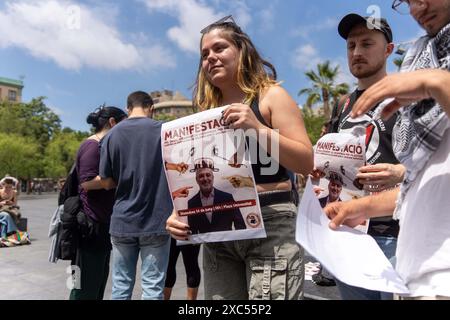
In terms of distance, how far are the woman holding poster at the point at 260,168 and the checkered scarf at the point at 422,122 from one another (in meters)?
0.49

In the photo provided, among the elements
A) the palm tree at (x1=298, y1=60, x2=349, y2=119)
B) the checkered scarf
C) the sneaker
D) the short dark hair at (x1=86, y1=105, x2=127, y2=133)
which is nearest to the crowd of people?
the checkered scarf

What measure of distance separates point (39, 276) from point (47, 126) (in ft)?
158

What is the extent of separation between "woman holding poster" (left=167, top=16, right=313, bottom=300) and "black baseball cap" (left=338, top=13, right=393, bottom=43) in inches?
22.1

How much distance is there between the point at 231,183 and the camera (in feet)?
5.18

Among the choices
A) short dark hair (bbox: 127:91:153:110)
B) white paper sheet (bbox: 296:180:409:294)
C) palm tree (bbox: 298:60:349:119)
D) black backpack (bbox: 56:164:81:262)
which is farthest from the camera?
palm tree (bbox: 298:60:349:119)

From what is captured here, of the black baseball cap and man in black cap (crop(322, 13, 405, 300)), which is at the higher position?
the black baseball cap

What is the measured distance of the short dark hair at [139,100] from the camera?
3.37 meters

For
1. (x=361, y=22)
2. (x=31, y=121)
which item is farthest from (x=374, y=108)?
(x=31, y=121)

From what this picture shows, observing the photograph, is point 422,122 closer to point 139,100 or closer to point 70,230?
point 139,100

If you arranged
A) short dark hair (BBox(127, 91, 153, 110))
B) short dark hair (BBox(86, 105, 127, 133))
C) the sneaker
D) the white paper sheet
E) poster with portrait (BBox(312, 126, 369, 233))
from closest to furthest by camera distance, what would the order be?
the white paper sheet → poster with portrait (BBox(312, 126, 369, 233)) → short dark hair (BBox(127, 91, 153, 110)) → short dark hair (BBox(86, 105, 127, 133)) → the sneaker

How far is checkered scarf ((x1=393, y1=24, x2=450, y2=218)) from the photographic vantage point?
1.04 m

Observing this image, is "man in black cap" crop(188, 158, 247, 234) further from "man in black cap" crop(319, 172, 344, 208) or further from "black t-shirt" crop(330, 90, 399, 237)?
"black t-shirt" crop(330, 90, 399, 237)

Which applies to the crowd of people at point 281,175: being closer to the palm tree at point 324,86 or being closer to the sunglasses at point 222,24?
the sunglasses at point 222,24
